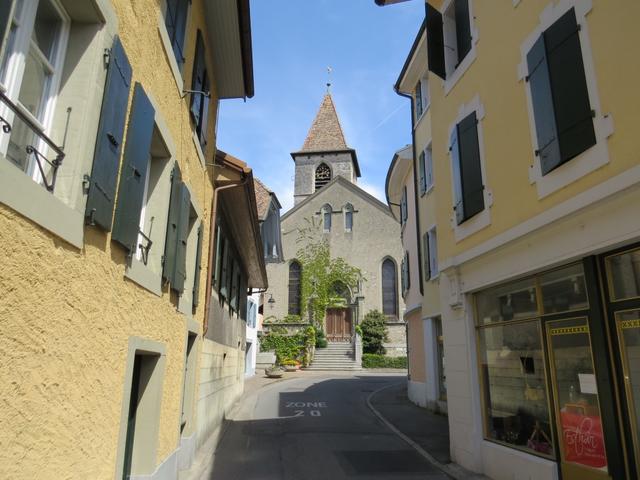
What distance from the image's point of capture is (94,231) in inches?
134

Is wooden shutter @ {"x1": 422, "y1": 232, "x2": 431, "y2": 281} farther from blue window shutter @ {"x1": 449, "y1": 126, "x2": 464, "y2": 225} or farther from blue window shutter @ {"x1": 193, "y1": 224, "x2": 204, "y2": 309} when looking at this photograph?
blue window shutter @ {"x1": 193, "y1": 224, "x2": 204, "y2": 309}

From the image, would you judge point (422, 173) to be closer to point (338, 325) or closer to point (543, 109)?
point (543, 109)

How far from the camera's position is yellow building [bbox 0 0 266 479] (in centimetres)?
250

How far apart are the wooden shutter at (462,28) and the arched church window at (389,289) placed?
1146 inches

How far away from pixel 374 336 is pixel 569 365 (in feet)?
96.4

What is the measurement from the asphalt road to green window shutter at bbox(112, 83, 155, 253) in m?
4.96

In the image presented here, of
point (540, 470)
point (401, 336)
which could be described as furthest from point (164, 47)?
point (401, 336)

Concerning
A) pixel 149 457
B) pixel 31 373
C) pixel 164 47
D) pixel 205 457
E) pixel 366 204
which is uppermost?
pixel 366 204

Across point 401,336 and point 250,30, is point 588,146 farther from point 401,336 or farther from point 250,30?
point 401,336

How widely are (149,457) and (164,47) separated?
4326mm

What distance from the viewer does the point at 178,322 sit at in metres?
6.44

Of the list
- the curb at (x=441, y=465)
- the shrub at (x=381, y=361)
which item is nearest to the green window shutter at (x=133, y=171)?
the curb at (x=441, y=465)

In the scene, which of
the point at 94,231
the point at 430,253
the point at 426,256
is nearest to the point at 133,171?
the point at 94,231

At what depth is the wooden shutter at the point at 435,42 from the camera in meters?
9.38
